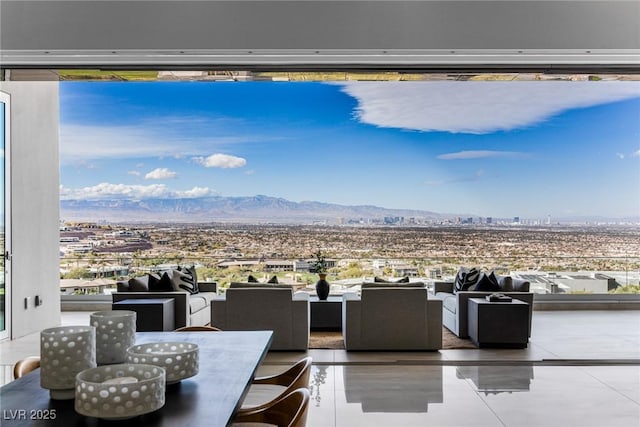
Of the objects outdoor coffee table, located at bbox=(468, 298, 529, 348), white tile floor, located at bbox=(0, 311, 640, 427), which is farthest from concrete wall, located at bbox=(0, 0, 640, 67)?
outdoor coffee table, located at bbox=(468, 298, 529, 348)

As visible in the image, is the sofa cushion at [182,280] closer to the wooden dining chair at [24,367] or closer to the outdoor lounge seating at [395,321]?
the outdoor lounge seating at [395,321]

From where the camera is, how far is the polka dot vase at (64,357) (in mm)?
1725

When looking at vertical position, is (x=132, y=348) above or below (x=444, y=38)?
below

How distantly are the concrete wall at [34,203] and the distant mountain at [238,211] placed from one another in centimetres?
359

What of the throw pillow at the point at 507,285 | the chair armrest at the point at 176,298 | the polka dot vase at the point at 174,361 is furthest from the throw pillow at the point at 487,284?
the polka dot vase at the point at 174,361

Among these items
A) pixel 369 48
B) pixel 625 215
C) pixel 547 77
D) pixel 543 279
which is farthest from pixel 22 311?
pixel 625 215

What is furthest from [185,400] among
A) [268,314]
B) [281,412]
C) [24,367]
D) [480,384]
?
[268,314]

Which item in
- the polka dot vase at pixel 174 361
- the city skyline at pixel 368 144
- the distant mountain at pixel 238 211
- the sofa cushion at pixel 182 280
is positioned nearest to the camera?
the polka dot vase at pixel 174 361

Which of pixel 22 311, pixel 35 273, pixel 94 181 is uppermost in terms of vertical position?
pixel 94 181

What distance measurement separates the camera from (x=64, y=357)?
176cm

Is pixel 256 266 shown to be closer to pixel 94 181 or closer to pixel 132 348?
pixel 94 181

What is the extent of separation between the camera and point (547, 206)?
10.9 metres

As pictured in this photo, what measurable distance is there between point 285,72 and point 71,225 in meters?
7.59

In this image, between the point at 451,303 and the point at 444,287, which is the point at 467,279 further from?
the point at 444,287
